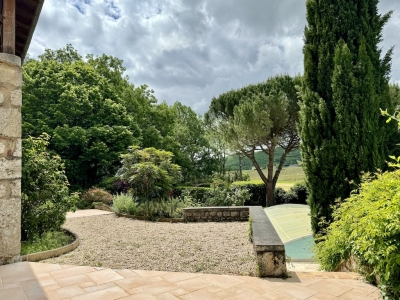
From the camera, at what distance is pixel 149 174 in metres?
8.30

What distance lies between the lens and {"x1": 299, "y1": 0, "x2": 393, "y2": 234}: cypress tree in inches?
241

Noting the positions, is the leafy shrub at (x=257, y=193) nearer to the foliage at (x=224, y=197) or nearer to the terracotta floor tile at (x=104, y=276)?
the foliage at (x=224, y=197)

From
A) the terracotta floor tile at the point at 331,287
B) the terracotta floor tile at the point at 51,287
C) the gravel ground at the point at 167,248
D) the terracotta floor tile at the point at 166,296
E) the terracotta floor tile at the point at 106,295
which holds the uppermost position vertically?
the terracotta floor tile at the point at 51,287

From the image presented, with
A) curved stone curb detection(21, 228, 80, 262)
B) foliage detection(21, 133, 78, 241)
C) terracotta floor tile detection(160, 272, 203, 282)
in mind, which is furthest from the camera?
foliage detection(21, 133, 78, 241)

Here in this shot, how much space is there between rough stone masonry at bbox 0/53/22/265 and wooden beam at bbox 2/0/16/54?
134mm

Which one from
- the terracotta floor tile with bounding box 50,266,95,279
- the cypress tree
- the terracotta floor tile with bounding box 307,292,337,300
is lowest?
the terracotta floor tile with bounding box 307,292,337,300

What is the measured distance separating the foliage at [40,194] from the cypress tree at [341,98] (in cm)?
550

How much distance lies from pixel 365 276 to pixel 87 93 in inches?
644

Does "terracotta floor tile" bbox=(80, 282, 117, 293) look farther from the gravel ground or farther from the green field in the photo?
the green field

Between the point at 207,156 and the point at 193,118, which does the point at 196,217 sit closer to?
the point at 207,156

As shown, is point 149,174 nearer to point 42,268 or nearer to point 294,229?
point 294,229

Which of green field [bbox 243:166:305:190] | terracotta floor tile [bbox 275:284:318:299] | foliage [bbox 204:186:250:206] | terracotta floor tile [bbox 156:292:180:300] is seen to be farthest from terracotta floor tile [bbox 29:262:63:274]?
green field [bbox 243:166:305:190]

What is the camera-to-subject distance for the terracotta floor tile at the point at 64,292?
2305 mm

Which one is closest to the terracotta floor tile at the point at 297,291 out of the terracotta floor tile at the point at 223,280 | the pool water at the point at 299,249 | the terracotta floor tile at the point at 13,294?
the terracotta floor tile at the point at 223,280
